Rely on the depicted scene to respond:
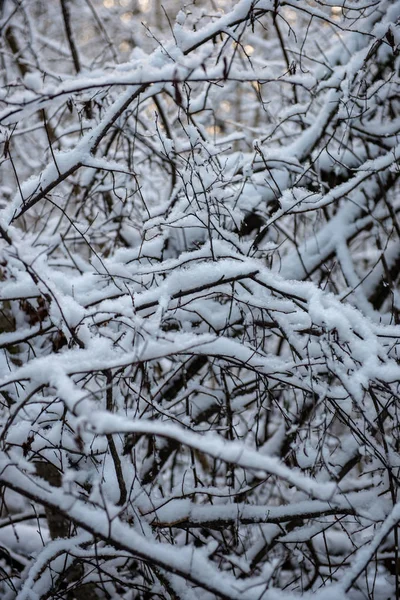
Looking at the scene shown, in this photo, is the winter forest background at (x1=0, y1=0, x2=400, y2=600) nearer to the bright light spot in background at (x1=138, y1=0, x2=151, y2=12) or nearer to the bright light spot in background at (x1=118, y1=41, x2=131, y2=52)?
the bright light spot in background at (x1=118, y1=41, x2=131, y2=52)

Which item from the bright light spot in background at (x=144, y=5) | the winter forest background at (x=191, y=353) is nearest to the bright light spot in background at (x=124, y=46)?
the bright light spot in background at (x=144, y=5)

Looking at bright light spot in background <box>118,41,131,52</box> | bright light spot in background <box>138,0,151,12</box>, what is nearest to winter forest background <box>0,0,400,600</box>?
bright light spot in background <box>118,41,131,52</box>

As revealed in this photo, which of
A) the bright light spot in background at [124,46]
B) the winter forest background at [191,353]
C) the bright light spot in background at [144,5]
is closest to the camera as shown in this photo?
the winter forest background at [191,353]

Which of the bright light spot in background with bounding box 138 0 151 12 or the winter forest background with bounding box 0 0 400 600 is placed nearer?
the winter forest background with bounding box 0 0 400 600

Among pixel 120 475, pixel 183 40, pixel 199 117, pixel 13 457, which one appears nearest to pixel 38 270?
pixel 13 457

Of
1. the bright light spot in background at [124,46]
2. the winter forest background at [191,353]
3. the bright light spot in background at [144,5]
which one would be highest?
the bright light spot in background at [144,5]

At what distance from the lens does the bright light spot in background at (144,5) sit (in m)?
7.11

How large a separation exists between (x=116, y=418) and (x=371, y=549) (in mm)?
885

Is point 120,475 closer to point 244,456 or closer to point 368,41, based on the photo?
point 244,456

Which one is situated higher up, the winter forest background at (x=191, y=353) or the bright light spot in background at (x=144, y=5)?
the bright light spot in background at (x=144, y=5)

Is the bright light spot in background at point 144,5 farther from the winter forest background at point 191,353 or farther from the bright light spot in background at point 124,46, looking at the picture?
the winter forest background at point 191,353

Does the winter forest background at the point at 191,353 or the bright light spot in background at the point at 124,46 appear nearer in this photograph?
the winter forest background at the point at 191,353

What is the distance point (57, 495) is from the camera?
1246 mm

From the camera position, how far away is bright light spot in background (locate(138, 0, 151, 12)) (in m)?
7.11
